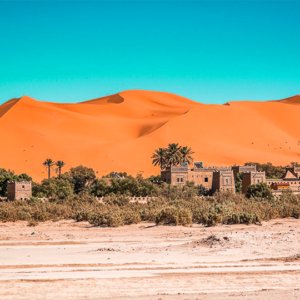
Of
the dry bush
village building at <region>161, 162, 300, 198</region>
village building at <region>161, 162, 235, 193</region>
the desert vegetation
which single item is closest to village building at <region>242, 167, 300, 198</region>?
village building at <region>161, 162, 300, 198</region>

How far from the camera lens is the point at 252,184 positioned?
5100 cm

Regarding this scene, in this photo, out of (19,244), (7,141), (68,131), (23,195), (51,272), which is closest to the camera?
(51,272)

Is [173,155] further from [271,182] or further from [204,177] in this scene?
[271,182]

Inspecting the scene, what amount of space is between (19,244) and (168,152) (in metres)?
44.9

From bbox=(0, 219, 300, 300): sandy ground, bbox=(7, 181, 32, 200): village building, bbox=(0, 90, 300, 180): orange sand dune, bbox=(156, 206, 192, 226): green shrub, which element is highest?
bbox=(0, 90, 300, 180): orange sand dune

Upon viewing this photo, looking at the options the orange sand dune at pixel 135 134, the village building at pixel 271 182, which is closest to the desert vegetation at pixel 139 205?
the village building at pixel 271 182

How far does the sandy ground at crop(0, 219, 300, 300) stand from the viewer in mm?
12641

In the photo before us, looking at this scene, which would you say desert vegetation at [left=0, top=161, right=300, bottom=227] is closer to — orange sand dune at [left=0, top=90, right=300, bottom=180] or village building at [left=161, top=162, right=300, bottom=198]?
village building at [left=161, top=162, right=300, bottom=198]

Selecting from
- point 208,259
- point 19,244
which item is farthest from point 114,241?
point 208,259

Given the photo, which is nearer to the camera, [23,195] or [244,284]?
[244,284]

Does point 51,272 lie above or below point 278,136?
below

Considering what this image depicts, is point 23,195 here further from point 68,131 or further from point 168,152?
point 68,131

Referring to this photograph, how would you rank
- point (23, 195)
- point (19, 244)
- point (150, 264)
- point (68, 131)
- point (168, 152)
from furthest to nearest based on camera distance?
point (68, 131) < point (168, 152) < point (23, 195) < point (19, 244) < point (150, 264)

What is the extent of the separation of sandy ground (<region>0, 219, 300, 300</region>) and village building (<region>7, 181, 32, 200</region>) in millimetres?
24158
